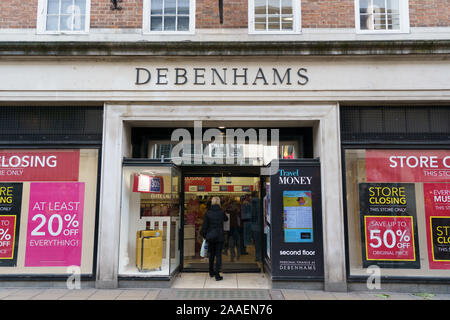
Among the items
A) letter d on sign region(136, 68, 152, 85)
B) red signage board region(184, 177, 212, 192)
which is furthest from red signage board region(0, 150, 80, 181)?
red signage board region(184, 177, 212, 192)

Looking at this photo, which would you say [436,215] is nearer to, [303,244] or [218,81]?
[303,244]

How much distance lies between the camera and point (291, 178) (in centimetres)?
719

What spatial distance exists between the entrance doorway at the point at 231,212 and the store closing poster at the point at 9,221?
3852 mm

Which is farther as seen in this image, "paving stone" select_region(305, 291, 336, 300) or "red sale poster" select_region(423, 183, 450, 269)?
"red sale poster" select_region(423, 183, 450, 269)

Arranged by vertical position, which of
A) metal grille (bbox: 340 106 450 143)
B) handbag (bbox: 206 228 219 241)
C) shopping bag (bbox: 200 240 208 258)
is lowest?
shopping bag (bbox: 200 240 208 258)

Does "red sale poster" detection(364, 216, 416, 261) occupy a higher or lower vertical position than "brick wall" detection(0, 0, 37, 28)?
lower

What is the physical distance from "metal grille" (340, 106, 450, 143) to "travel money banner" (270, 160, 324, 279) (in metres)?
1.27

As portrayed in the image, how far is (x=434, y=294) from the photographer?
6.60 meters

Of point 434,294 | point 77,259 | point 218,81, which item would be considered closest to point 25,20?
point 218,81

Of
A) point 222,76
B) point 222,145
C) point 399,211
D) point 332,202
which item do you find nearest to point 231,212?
Answer: point 222,145

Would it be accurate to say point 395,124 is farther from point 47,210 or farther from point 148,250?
point 47,210

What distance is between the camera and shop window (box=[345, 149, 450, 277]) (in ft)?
22.7

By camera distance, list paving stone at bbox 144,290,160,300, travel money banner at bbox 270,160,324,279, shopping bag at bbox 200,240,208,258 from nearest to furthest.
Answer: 1. paving stone at bbox 144,290,160,300
2. travel money banner at bbox 270,160,324,279
3. shopping bag at bbox 200,240,208,258

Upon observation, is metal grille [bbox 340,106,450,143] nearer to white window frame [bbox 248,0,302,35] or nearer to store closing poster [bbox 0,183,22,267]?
white window frame [bbox 248,0,302,35]
